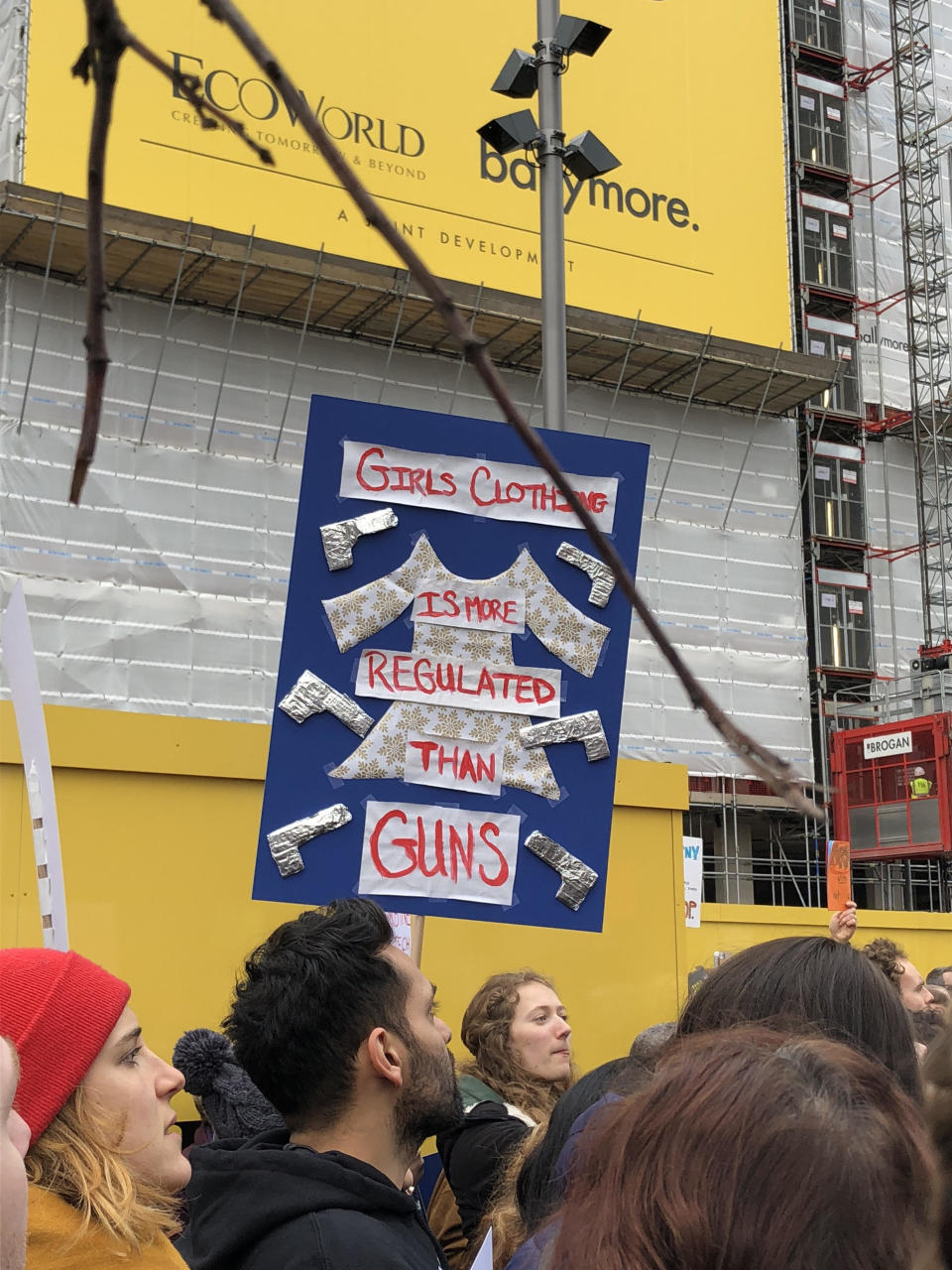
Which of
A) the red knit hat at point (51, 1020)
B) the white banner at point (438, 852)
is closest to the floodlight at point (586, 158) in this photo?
the white banner at point (438, 852)

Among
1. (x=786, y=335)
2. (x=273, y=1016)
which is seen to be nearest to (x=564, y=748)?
(x=273, y=1016)

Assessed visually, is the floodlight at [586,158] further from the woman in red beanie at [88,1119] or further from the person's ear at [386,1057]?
the woman in red beanie at [88,1119]

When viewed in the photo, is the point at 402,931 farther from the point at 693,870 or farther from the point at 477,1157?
the point at 693,870

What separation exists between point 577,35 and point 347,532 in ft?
7.09

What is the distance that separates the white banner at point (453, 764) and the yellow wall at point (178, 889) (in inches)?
69.6

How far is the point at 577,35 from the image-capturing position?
501 centimetres

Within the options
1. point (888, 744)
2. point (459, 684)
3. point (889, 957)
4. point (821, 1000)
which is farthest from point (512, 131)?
point (888, 744)

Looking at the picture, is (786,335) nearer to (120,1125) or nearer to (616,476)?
(616,476)

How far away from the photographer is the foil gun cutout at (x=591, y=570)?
13.2 feet

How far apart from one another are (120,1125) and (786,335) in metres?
20.5

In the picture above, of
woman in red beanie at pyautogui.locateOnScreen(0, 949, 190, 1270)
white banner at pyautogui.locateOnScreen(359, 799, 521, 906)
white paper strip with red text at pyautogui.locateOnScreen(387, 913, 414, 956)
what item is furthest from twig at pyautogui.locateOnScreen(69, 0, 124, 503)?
white paper strip with red text at pyautogui.locateOnScreen(387, 913, 414, 956)

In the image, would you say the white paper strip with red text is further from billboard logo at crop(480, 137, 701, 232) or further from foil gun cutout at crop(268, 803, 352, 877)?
billboard logo at crop(480, 137, 701, 232)

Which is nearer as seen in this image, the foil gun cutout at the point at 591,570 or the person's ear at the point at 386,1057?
the person's ear at the point at 386,1057

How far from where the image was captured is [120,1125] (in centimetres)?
189
